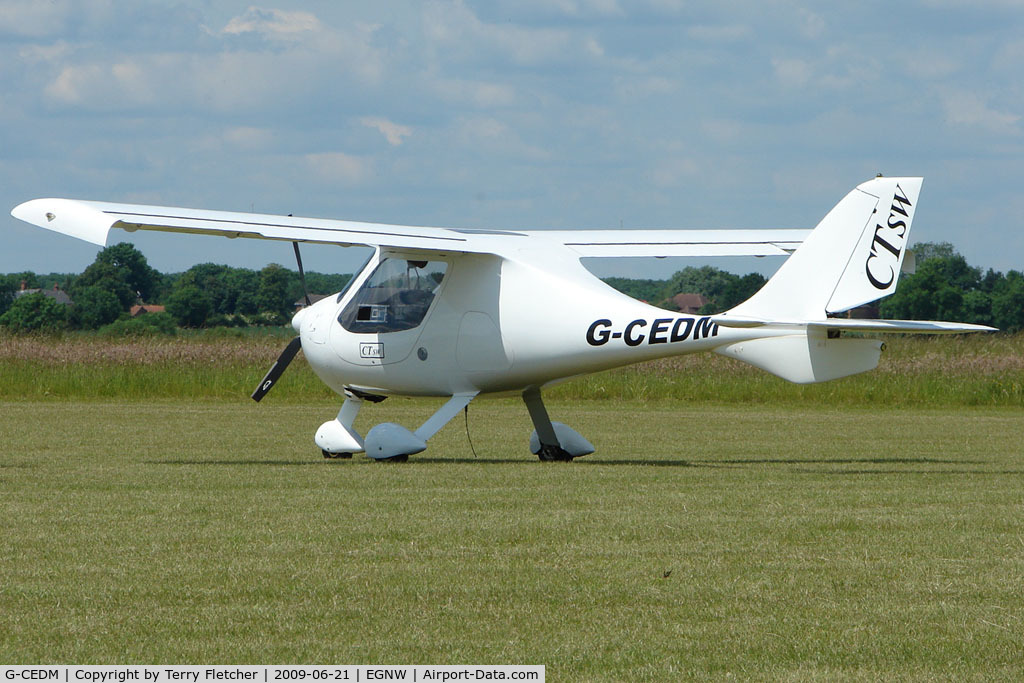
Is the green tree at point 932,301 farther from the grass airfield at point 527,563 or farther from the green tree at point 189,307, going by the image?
the grass airfield at point 527,563

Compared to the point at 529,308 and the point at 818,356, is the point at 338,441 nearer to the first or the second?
the point at 529,308

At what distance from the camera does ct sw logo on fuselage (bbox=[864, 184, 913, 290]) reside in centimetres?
1337

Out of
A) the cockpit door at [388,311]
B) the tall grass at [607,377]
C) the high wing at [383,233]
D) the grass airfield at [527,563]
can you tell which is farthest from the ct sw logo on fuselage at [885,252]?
the tall grass at [607,377]

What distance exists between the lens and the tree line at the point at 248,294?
57844 millimetres

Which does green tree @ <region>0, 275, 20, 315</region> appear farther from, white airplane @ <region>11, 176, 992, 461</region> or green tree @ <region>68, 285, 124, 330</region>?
white airplane @ <region>11, 176, 992, 461</region>

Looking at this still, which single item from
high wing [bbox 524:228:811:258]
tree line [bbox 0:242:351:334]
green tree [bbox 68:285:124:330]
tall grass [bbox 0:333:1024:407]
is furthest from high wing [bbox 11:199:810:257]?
green tree [bbox 68:285:124:330]

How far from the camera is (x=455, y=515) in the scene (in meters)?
10.2


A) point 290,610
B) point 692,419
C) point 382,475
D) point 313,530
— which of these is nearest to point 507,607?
point 290,610

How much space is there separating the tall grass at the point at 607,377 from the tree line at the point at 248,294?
1628 cm

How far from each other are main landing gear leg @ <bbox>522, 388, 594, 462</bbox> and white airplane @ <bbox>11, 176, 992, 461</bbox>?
0.02 metres

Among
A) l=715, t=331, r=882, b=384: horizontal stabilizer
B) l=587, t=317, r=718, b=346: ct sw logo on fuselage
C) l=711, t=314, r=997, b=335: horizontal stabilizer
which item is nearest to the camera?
l=711, t=314, r=997, b=335: horizontal stabilizer

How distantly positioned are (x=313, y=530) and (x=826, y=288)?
247 inches

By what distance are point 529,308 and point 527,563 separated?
23.0 ft

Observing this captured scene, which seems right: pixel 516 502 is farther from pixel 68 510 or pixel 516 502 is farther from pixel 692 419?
pixel 692 419
